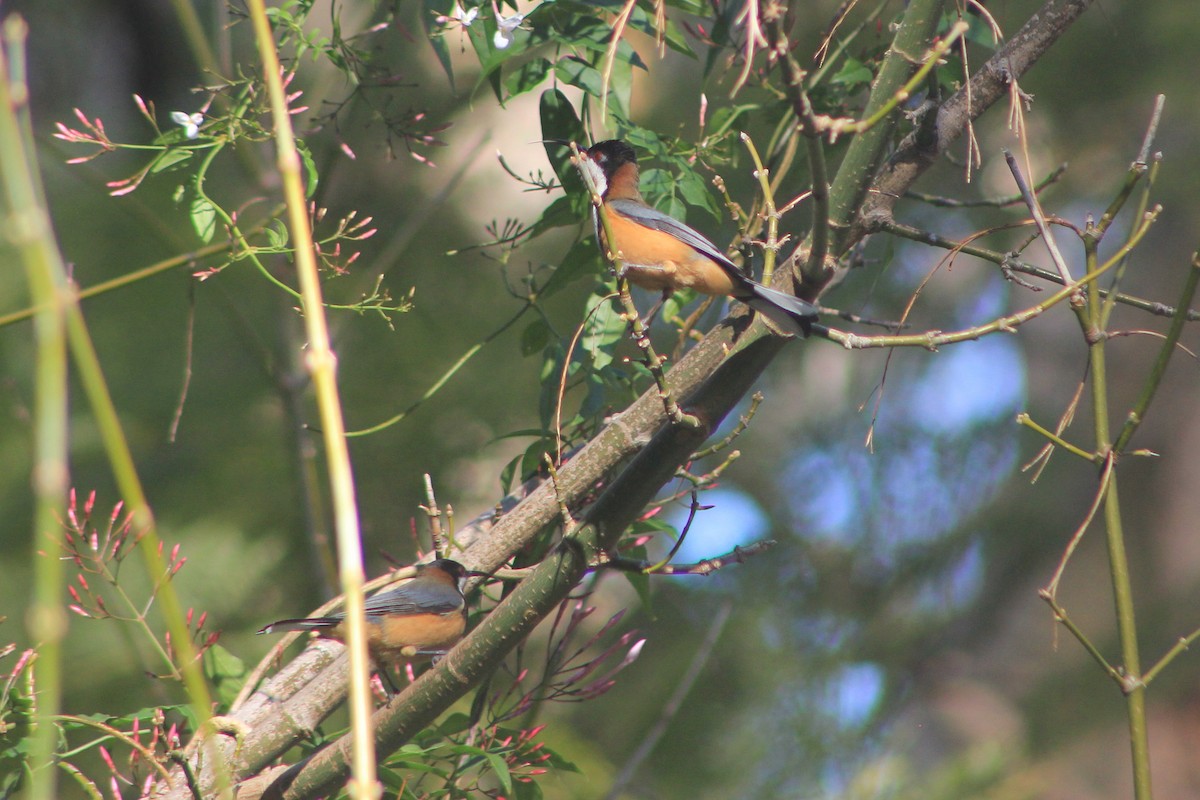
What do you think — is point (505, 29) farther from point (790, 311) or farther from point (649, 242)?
point (790, 311)

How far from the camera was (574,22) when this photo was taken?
1882 mm

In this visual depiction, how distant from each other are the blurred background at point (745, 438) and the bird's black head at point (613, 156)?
0.25 m

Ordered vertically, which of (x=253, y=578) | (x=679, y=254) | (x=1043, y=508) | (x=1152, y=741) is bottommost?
(x=1152, y=741)

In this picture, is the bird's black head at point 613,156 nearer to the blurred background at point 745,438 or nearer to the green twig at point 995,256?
the blurred background at point 745,438

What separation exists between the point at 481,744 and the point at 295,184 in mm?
1454

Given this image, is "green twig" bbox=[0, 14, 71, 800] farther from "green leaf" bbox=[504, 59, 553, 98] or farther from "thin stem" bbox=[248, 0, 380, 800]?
"green leaf" bbox=[504, 59, 553, 98]

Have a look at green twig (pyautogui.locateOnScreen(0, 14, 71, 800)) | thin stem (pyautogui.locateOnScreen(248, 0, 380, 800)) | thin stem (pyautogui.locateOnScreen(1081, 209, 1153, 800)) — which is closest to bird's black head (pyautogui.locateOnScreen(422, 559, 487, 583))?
thin stem (pyautogui.locateOnScreen(1081, 209, 1153, 800))

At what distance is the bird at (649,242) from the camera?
6.18 ft

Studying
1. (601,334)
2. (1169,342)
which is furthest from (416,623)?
(1169,342)

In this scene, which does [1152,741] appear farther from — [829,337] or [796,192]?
[829,337]

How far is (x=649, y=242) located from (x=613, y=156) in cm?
28

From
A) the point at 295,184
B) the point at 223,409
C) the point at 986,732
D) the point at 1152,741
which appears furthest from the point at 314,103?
the point at 1152,741

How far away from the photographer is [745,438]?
5371mm

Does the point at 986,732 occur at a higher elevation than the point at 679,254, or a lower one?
lower
